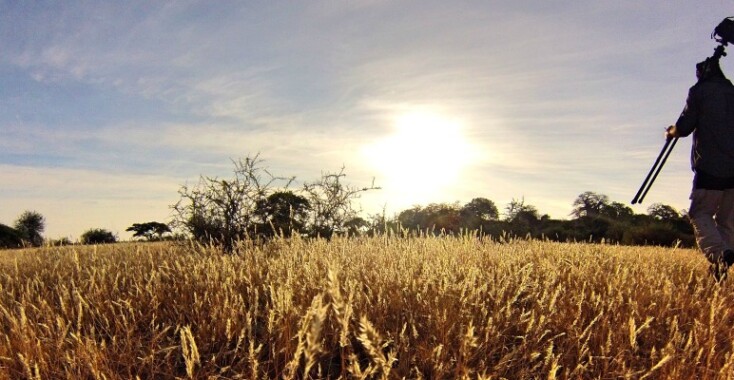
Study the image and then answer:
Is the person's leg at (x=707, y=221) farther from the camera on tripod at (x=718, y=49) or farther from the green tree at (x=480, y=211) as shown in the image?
the green tree at (x=480, y=211)

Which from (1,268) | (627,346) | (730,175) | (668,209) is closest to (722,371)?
(627,346)

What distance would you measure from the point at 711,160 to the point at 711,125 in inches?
17.0

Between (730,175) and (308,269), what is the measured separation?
Result: 515 centimetres

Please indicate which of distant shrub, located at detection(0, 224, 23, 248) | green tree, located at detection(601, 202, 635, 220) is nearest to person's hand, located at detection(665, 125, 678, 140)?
green tree, located at detection(601, 202, 635, 220)

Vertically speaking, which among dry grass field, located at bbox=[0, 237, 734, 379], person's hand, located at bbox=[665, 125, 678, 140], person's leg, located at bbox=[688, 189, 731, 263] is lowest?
dry grass field, located at bbox=[0, 237, 734, 379]

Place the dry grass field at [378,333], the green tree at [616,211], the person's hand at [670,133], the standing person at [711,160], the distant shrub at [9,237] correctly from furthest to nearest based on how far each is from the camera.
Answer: the green tree at [616,211] < the distant shrub at [9,237] < the person's hand at [670,133] < the standing person at [711,160] < the dry grass field at [378,333]

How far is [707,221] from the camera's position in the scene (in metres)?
5.58

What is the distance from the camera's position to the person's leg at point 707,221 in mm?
5344

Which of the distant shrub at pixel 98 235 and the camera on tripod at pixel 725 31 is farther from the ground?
the camera on tripod at pixel 725 31

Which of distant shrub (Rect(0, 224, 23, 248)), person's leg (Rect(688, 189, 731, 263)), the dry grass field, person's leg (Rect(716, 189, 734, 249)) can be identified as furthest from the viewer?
distant shrub (Rect(0, 224, 23, 248))

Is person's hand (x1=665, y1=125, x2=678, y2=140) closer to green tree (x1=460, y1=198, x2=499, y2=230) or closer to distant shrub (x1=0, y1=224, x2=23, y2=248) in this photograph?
green tree (x1=460, y1=198, x2=499, y2=230)

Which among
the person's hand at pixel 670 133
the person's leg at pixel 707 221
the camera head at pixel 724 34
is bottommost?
the person's leg at pixel 707 221

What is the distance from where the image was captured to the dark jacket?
5.54 metres

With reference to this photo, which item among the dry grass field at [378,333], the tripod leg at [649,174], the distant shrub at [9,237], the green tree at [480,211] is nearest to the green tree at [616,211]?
the green tree at [480,211]
